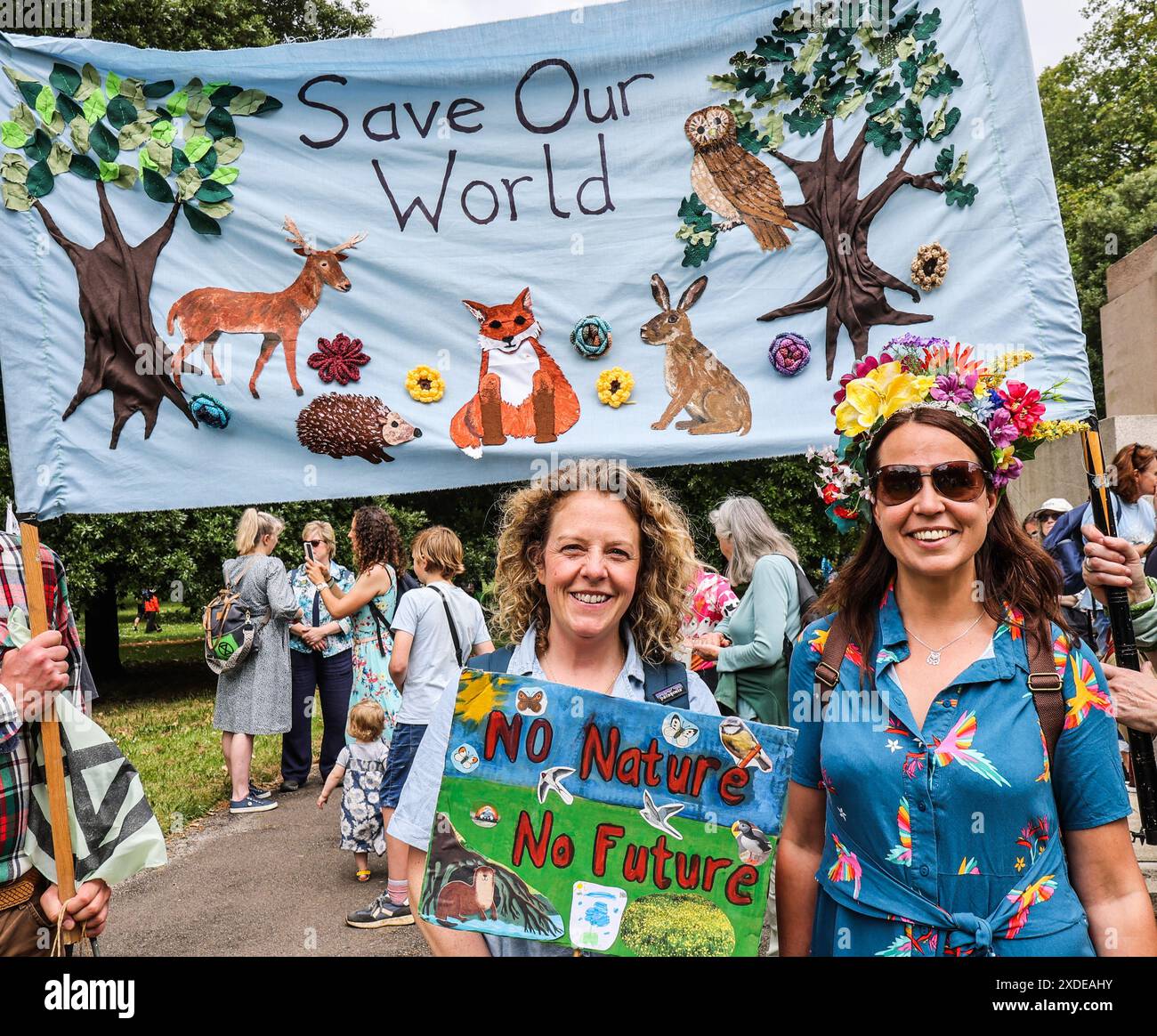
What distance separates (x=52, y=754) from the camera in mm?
2406

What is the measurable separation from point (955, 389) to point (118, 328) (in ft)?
7.36

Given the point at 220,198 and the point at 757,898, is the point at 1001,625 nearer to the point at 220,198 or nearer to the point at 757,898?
the point at 757,898

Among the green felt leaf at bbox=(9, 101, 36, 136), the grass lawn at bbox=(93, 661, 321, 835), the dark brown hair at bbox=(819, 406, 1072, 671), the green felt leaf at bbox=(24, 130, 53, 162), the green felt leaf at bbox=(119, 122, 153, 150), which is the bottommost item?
the grass lawn at bbox=(93, 661, 321, 835)

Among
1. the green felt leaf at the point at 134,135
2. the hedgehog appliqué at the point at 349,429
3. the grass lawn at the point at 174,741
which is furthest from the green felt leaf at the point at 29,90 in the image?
the grass lawn at the point at 174,741

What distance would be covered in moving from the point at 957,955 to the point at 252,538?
6.43m

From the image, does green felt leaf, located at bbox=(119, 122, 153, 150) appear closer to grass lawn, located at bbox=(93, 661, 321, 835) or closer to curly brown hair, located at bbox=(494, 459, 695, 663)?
curly brown hair, located at bbox=(494, 459, 695, 663)

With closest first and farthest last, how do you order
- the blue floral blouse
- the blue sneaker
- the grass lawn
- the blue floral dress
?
the blue floral blouse, the blue floral dress, the blue sneaker, the grass lawn

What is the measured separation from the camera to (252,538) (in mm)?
7328

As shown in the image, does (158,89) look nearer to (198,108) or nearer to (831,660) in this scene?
(198,108)

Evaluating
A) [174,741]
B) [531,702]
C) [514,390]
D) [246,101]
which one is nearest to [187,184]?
[246,101]

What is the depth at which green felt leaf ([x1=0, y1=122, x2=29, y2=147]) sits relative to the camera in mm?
2564

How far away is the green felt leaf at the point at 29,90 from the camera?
101 inches

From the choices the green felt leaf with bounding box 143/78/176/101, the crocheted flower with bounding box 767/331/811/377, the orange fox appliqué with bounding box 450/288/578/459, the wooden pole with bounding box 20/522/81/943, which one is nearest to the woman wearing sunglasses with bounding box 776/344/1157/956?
the crocheted flower with bounding box 767/331/811/377

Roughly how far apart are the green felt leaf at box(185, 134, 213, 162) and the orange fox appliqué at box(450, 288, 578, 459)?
86 centimetres
